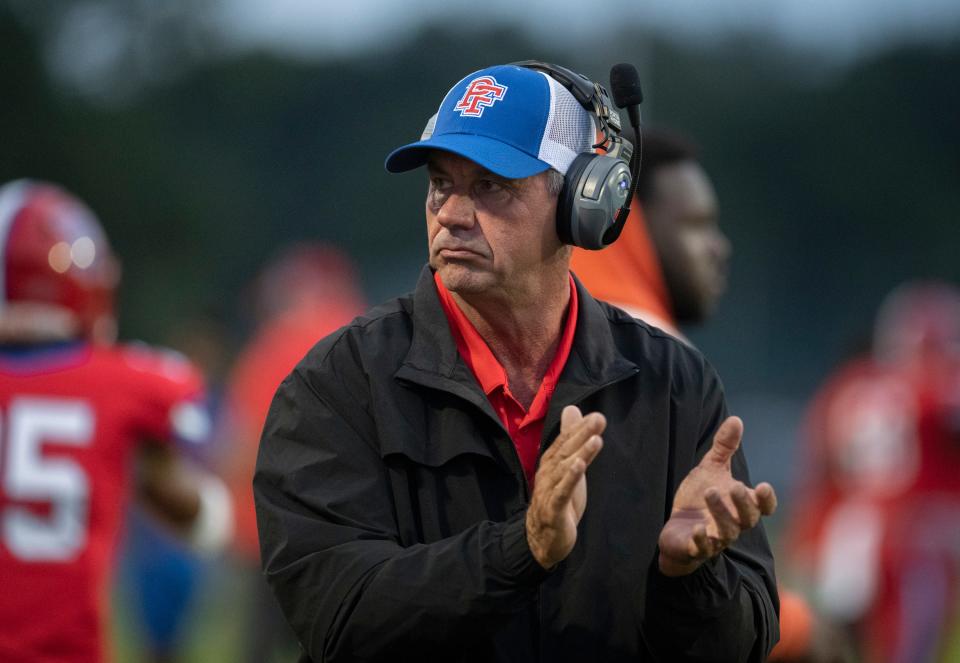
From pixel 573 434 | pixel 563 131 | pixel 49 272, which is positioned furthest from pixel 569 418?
pixel 49 272

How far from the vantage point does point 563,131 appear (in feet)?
11.8

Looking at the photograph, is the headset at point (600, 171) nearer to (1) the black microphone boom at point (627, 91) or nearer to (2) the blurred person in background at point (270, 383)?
(1) the black microphone boom at point (627, 91)

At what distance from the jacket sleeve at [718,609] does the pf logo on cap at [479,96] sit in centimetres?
89

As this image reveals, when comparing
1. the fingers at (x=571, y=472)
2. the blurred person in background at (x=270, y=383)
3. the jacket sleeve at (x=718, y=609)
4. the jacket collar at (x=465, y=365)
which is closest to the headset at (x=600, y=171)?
the jacket collar at (x=465, y=365)

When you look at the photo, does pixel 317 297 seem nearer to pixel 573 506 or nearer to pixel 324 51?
pixel 573 506

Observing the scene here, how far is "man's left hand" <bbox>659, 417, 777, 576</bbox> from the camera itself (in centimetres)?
311

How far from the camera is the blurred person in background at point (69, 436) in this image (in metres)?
4.84

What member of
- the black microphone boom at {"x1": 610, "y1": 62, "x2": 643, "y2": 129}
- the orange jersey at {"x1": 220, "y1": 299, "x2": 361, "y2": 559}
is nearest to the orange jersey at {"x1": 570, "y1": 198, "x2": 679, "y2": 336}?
the black microphone boom at {"x1": 610, "y1": 62, "x2": 643, "y2": 129}

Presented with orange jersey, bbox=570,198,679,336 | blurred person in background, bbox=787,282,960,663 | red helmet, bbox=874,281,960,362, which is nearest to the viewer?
orange jersey, bbox=570,198,679,336

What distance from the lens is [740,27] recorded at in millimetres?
53344

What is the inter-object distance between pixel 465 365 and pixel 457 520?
34 centimetres

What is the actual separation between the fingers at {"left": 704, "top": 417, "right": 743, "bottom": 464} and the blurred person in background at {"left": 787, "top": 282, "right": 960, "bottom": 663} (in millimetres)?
5973

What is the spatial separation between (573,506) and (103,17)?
38090 millimetres

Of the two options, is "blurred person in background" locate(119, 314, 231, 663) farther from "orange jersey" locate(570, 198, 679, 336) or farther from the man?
the man
